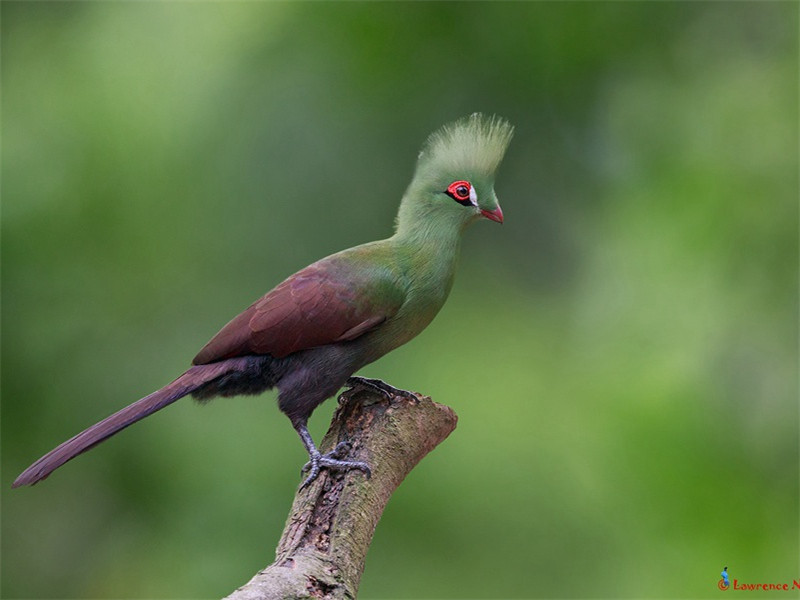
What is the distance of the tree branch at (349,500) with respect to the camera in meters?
2.43

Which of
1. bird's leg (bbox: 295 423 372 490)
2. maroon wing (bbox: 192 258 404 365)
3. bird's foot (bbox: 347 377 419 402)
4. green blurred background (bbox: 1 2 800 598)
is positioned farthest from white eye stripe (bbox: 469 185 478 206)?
green blurred background (bbox: 1 2 800 598)

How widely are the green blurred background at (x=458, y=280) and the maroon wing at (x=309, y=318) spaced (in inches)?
67.9

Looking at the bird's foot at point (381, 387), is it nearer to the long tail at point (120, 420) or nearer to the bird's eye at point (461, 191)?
the long tail at point (120, 420)

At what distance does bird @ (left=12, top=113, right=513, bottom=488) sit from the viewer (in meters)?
3.07

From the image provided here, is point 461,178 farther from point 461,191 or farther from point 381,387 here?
point 381,387

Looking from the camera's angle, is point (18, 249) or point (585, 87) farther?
point (585, 87)

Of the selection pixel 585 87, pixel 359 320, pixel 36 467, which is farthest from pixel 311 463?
pixel 585 87

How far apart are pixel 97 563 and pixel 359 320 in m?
3.00

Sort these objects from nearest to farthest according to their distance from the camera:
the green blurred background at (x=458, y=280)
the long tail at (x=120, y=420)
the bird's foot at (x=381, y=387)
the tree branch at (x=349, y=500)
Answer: the tree branch at (x=349, y=500)
the long tail at (x=120, y=420)
the bird's foot at (x=381, y=387)
the green blurred background at (x=458, y=280)

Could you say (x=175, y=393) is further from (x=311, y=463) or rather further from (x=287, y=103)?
(x=287, y=103)

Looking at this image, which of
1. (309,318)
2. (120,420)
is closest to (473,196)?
(309,318)

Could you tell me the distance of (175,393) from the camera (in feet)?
9.84

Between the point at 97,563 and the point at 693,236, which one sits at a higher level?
the point at 693,236

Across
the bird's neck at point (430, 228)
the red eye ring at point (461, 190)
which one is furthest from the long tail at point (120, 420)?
the red eye ring at point (461, 190)
